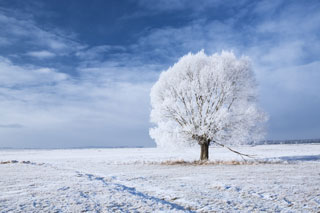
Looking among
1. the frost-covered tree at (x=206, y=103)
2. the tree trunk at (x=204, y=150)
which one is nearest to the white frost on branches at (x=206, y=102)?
the frost-covered tree at (x=206, y=103)

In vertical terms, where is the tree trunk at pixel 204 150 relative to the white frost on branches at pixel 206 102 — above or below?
below

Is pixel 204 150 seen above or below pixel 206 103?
below

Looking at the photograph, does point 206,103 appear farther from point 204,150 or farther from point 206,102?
point 204,150

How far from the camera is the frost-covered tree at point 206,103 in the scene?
25.1m

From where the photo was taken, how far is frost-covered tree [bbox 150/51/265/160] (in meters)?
25.1

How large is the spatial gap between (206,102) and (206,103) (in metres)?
0.11

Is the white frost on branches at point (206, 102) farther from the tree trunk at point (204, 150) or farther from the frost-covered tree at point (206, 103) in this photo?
the tree trunk at point (204, 150)

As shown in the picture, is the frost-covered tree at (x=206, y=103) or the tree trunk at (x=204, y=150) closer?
the frost-covered tree at (x=206, y=103)

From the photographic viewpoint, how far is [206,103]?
26500 mm

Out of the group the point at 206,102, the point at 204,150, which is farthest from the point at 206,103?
the point at 204,150

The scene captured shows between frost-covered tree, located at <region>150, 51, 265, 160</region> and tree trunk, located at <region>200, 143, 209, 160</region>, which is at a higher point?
frost-covered tree, located at <region>150, 51, 265, 160</region>

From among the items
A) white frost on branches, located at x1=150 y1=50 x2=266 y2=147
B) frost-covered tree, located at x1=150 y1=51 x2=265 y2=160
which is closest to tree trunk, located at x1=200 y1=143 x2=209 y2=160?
frost-covered tree, located at x1=150 y1=51 x2=265 y2=160

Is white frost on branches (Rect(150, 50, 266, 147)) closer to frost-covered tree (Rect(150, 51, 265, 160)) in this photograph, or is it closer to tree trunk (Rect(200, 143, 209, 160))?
frost-covered tree (Rect(150, 51, 265, 160))

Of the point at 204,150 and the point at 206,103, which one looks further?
the point at 204,150
